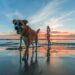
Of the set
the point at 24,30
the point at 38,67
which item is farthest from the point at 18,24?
the point at 38,67

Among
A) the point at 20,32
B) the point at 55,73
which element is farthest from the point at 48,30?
the point at 55,73

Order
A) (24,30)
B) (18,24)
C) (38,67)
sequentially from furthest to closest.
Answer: (24,30)
(18,24)
(38,67)

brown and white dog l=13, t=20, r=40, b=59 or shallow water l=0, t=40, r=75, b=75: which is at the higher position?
brown and white dog l=13, t=20, r=40, b=59

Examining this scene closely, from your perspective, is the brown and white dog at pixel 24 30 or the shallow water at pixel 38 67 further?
the brown and white dog at pixel 24 30

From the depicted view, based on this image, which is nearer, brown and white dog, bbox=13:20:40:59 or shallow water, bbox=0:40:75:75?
shallow water, bbox=0:40:75:75

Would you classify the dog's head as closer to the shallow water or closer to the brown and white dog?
the brown and white dog

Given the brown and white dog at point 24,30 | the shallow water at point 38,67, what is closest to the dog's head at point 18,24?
the brown and white dog at point 24,30

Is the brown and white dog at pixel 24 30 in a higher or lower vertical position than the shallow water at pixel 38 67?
higher

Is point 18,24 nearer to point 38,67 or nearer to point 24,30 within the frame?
point 24,30

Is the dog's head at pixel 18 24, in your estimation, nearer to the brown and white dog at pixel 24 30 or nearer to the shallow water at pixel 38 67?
the brown and white dog at pixel 24 30

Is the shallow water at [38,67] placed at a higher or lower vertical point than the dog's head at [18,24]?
lower

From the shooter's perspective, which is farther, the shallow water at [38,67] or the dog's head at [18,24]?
the dog's head at [18,24]

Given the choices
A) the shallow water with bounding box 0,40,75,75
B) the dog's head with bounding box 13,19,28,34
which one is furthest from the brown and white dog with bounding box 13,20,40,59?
the shallow water with bounding box 0,40,75,75

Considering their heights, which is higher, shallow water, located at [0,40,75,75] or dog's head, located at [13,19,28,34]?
dog's head, located at [13,19,28,34]
